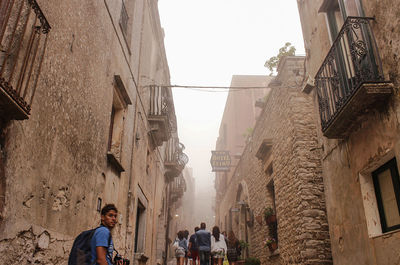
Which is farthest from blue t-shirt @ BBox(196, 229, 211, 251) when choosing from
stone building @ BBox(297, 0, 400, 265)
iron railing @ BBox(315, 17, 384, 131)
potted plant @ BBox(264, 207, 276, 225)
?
iron railing @ BBox(315, 17, 384, 131)

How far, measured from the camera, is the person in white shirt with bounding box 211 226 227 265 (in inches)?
382

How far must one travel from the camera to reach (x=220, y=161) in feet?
73.9

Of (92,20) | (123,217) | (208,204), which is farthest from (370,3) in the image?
(208,204)

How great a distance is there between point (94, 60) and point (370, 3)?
13.2 ft

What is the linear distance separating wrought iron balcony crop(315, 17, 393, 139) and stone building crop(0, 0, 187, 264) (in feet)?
11.7

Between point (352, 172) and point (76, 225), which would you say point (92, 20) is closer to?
point (76, 225)

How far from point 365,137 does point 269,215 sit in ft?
19.7

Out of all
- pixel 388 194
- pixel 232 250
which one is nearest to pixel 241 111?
pixel 232 250

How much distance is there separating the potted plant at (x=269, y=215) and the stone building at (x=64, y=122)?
393cm

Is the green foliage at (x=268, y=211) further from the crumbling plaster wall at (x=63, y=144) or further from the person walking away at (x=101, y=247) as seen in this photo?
the person walking away at (x=101, y=247)

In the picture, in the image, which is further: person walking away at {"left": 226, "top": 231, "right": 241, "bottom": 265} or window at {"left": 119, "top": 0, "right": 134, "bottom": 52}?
person walking away at {"left": 226, "top": 231, "right": 241, "bottom": 265}

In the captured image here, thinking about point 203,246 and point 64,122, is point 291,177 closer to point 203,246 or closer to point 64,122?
point 203,246

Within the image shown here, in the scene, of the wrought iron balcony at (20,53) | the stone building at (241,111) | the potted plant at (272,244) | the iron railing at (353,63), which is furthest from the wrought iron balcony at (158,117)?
the stone building at (241,111)

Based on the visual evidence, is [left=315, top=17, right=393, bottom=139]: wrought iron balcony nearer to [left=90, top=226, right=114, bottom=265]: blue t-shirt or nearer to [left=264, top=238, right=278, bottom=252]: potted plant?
[left=90, top=226, right=114, bottom=265]: blue t-shirt
